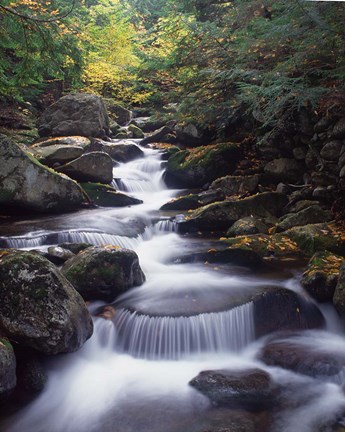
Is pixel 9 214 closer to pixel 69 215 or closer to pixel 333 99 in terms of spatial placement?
pixel 69 215

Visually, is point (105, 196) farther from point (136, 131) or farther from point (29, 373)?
point (136, 131)

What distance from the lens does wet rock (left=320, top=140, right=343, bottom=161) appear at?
356 inches

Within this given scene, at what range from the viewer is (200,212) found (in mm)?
9852

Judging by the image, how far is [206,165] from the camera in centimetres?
1284

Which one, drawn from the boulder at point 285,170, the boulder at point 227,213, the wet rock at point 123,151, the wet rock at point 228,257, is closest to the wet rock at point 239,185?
the boulder at point 285,170

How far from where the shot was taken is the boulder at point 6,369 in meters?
4.18

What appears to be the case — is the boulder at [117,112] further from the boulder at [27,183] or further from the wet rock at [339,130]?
the wet rock at [339,130]

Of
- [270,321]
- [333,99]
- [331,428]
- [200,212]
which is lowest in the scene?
[331,428]

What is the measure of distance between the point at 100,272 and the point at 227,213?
15.0 feet

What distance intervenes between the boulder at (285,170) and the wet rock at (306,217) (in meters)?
1.91

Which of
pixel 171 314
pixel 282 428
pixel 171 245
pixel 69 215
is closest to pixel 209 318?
pixel 171 314

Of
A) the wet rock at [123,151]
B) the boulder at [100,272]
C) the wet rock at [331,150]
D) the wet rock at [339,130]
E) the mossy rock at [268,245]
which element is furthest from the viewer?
the wet rock at [123,151]

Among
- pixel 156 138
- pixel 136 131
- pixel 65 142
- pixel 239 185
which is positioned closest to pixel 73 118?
pixel 65 142

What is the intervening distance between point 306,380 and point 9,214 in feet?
26.8
